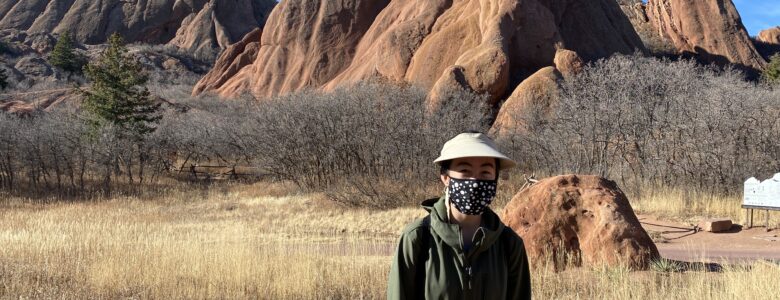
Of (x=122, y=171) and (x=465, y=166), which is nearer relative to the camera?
(x=465, y=166)

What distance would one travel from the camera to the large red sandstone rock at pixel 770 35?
185ft

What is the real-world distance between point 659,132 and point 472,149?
17353 millimetres

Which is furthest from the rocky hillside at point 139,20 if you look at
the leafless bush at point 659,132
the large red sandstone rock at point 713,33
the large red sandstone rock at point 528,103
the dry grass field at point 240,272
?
the dry grass field at point 240,272

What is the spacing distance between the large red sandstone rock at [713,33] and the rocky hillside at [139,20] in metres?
56.6

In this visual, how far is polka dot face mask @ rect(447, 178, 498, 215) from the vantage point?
261 centimetres

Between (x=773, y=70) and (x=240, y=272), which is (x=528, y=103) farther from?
(x=773, y=70)

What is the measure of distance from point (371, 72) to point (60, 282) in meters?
27.8

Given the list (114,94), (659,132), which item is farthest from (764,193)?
(114,94)

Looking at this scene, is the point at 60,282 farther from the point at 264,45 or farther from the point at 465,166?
the point at 264,45

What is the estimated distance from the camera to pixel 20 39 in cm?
7550

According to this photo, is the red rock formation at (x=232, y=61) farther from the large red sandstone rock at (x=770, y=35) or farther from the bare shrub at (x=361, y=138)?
the large red sandstone rock at (x=770, y=35)

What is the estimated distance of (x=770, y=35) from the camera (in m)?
57.1

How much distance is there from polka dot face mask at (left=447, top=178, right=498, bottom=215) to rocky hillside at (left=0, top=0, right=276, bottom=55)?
272 feet

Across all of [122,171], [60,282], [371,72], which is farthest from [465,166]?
[371,72]
